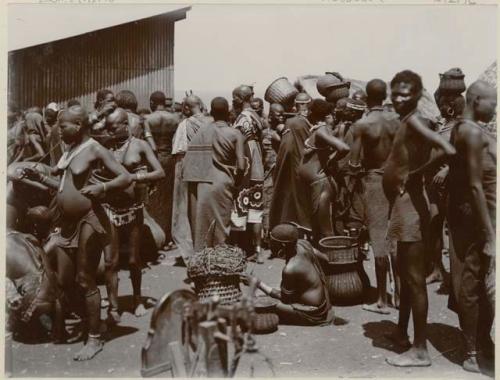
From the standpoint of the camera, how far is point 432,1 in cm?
537

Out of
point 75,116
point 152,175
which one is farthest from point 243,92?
point 75,116

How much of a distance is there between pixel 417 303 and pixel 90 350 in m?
2.45

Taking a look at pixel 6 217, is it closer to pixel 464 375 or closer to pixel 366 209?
pixel 366 209

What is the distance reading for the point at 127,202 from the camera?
5992 millimetres

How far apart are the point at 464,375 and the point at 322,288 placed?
1.45 meters

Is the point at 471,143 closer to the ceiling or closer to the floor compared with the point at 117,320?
closer to the ceiling

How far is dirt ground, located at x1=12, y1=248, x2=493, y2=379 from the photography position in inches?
191

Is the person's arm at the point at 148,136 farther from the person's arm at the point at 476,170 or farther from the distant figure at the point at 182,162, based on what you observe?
the person's arm at the point at 476,170

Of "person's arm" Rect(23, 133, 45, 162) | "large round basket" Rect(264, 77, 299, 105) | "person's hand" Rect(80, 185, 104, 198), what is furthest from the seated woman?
"person's arm" Rect(23, 133, 45, 162)

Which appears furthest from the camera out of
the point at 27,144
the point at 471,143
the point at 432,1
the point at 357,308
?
the point at 27,144

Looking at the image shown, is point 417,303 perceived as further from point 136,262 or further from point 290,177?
point 290,177

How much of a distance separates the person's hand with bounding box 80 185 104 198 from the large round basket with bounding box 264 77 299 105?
12.5 ft

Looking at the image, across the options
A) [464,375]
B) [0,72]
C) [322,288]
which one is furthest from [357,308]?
[0,72]

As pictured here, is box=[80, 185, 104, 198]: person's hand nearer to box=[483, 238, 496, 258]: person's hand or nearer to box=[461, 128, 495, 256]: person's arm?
box=[461, 128, 495, 256]: person's arm
